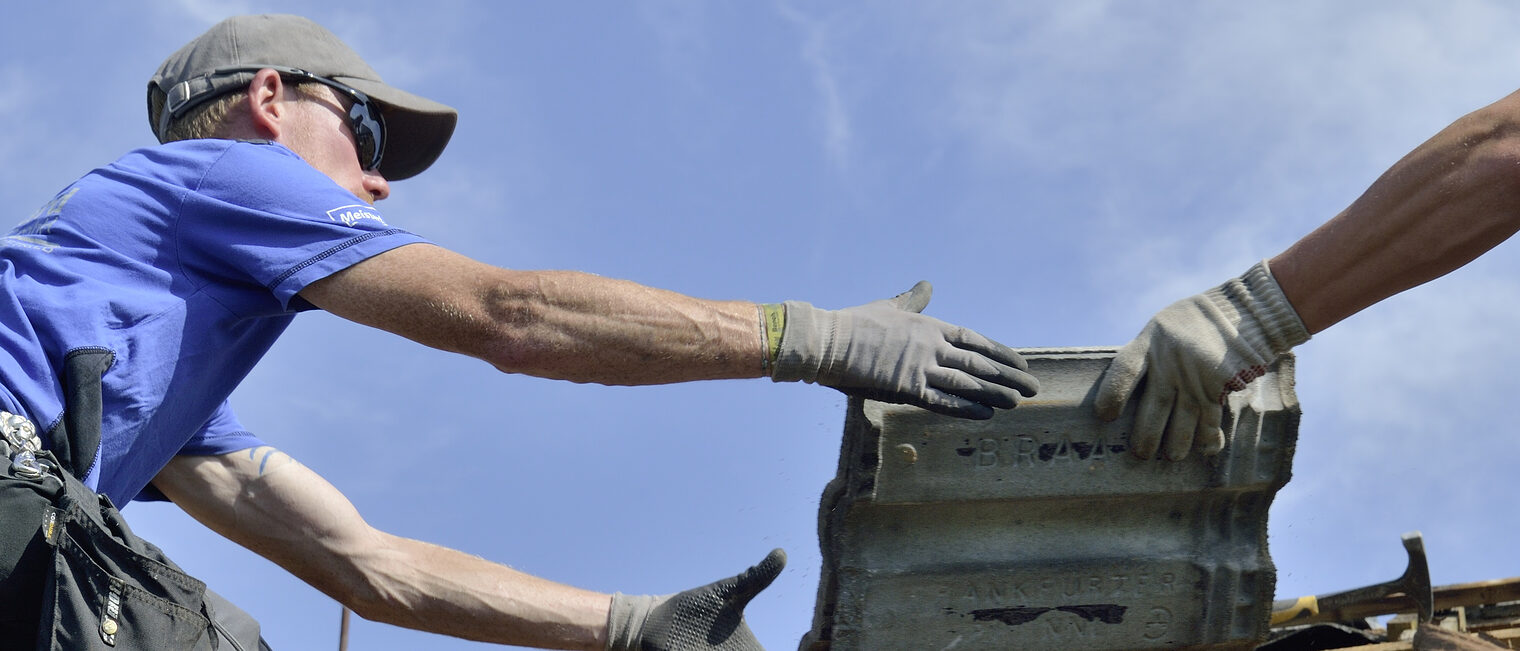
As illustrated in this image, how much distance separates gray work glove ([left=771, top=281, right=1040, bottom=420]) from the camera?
3668 millimetres

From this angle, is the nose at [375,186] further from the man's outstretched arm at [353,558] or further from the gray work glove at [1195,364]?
the gray work glove at [1195,364]

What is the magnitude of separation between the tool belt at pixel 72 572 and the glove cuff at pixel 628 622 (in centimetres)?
120

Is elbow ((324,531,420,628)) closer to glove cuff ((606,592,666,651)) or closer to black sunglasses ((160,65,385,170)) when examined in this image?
glove cuff ((606,592,666,651))

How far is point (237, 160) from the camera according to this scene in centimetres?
365

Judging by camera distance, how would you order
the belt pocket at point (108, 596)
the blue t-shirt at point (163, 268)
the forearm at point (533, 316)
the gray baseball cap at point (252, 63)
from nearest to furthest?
1. the belt pocket at point (108, 596)
2. the blue t-shirt at point (163, 268)
3. the forearm at point (533, 316)
4. the gray baseball cap at point (252, 63)

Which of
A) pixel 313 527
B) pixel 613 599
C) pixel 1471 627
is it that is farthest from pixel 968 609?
pixel 1471 627

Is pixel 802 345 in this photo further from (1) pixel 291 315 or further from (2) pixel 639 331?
(1) pixel 291 315

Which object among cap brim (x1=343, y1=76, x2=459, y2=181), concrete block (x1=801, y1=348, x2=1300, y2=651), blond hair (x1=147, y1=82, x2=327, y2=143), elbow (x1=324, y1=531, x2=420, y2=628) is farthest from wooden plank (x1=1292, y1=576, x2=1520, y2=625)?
blond hair (x1=147, y1=82, x2=327, y2=143)

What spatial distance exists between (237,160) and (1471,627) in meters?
4.73

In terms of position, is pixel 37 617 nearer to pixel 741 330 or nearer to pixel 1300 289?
pixel 741 330

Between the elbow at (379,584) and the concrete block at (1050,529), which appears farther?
the elbow at (379,584)

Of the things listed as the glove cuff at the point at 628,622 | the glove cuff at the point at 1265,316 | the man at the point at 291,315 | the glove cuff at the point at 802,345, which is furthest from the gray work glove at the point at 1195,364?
the glove cuff at the point at 628,622

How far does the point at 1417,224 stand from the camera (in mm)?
3916

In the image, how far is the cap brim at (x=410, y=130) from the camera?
4676mm
